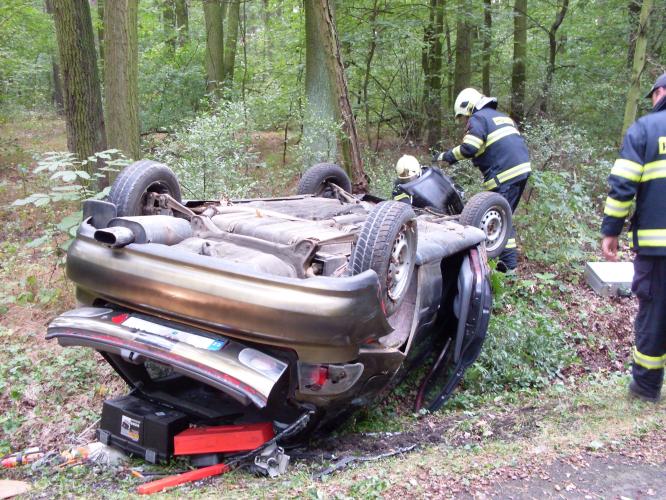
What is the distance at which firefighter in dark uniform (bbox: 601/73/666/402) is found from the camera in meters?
3.70

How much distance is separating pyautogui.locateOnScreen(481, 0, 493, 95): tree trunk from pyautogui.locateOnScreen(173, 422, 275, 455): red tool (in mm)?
10582

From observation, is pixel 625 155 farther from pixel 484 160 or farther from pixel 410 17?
pixel 410 17

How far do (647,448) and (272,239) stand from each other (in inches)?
92.7

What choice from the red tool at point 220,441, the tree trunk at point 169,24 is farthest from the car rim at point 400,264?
the tree trunk at point 169,24

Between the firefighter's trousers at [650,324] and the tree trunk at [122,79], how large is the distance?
535 cm

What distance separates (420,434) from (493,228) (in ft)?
9.09

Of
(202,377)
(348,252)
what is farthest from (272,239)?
(202,377)

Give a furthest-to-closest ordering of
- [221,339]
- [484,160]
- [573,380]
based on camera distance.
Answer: [484,160]
[573,380]
[221,339]

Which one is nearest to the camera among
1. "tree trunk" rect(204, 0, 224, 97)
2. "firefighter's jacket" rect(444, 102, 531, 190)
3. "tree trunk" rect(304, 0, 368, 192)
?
"firefighter's jacket" rect(444, 102, 531, 190)

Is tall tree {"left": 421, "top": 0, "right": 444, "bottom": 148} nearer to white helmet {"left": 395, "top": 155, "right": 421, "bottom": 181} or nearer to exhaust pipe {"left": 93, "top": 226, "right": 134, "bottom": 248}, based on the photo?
white helmet {"left": 395, "top": 155, "right": 421, "bottom": 181}

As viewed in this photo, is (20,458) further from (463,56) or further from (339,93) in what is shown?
(463,56)

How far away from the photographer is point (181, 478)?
2.90 meters

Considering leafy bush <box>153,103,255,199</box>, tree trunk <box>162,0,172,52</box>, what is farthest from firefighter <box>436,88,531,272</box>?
tree trunk <box>162,0,172,52</box>

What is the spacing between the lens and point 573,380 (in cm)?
481
